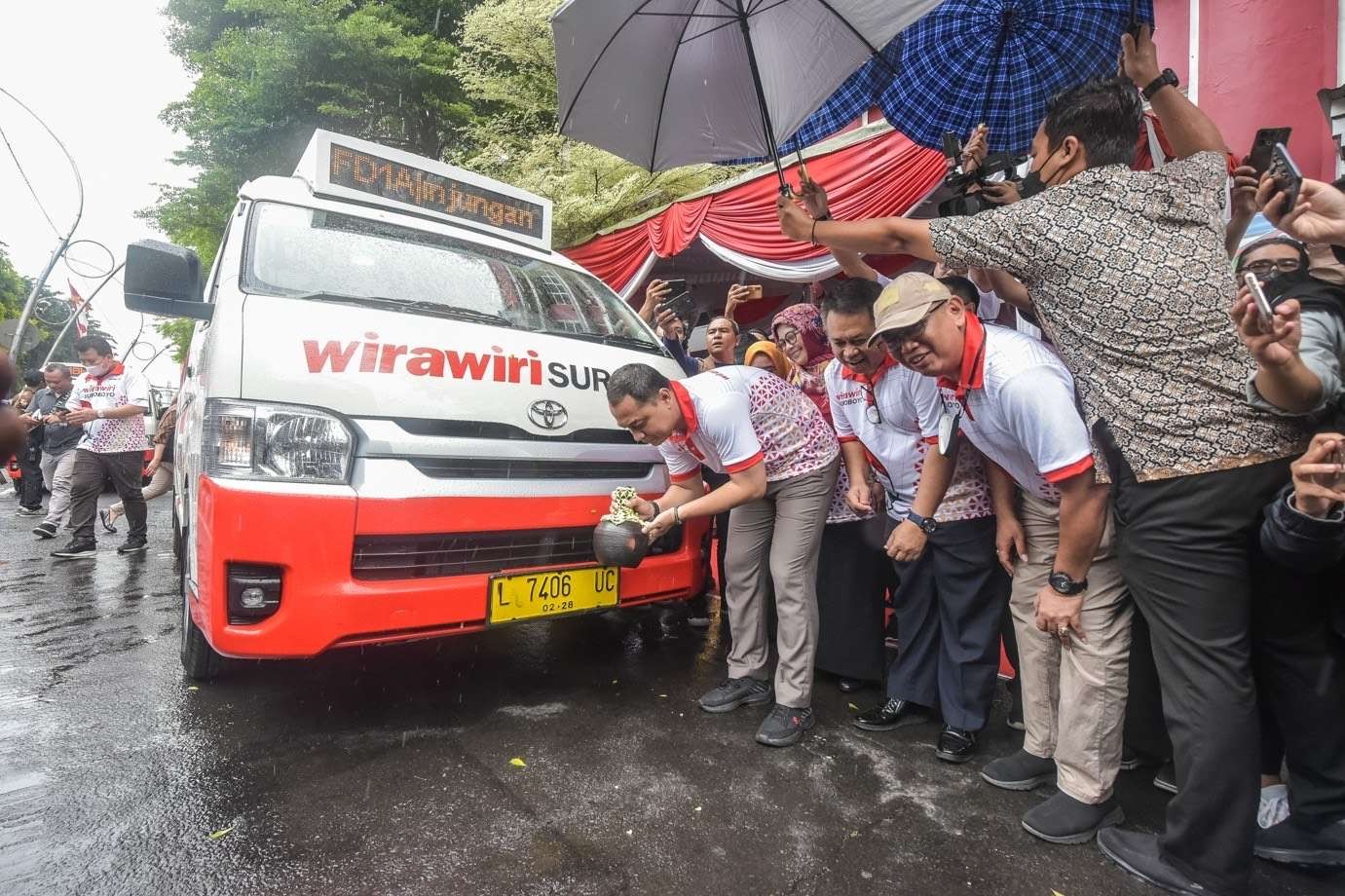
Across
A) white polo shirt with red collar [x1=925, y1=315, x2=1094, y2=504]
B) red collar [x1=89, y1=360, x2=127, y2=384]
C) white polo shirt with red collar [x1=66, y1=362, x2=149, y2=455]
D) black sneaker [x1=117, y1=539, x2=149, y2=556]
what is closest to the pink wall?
white polo shirt with red collar [x1=925, y1=315, x2=1094, y2=504]

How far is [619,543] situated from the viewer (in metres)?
2.53

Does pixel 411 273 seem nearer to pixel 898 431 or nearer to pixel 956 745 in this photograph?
pixel 898 431

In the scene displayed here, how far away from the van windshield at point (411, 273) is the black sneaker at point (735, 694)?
152cm

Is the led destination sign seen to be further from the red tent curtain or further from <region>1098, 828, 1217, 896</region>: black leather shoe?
<region>1098, 828, 1217, 896</region>: black leather shoe

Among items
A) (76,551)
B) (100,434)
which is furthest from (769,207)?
(76,551)

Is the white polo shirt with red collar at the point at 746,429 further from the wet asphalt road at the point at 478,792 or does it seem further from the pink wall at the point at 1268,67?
the pink wall at the point at 1268,67

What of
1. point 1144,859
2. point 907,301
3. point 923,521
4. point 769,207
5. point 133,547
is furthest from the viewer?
point 133,547

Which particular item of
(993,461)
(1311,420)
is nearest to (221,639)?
(993,461)

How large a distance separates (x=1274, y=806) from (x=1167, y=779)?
30 centimetres

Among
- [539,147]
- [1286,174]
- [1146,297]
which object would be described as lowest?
[1146,297]

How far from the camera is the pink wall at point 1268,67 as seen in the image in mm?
4457

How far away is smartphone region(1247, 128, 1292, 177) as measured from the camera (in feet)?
5.38

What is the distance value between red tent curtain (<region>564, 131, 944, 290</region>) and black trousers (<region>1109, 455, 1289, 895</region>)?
286cm

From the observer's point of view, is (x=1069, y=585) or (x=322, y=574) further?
(x=322, y=574)
